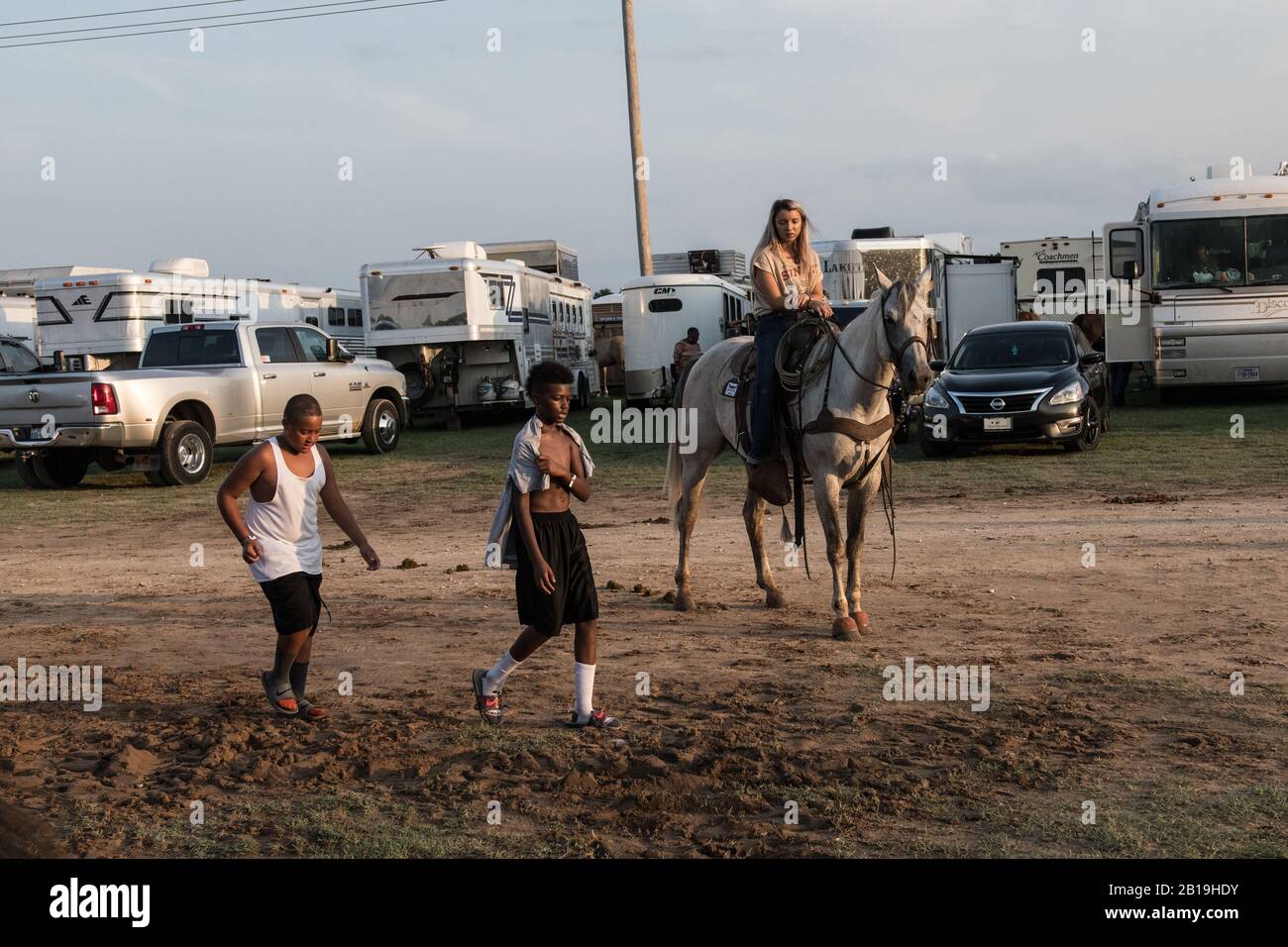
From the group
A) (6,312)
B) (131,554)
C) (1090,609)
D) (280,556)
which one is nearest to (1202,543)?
(1090,609)

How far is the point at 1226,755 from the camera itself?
5.51m

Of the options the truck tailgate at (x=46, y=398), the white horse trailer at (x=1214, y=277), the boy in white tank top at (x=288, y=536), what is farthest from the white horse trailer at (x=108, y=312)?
the boy in white tank top at (x=288, y=536)

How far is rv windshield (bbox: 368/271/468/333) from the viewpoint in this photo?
91.7 ft

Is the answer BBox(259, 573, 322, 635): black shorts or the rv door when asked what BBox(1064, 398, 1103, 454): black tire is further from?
BBox(259, 573, 322, 635): black shorts

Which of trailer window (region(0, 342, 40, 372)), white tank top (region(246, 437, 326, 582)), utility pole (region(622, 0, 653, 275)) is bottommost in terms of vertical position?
white tank top (region(246, 437, 326, 582))

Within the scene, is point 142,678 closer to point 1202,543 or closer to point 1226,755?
point 1226,755

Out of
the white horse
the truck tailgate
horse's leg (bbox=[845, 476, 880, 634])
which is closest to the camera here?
the white horse

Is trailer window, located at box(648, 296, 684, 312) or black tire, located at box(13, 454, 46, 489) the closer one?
black tire, located at box(13, 454, 46, 489)

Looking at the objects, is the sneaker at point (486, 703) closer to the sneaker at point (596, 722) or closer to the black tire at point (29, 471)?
the sneaker at point (596, 722)

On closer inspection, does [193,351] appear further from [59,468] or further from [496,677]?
[496,677]

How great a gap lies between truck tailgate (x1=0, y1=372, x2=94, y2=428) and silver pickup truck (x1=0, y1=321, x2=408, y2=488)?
0.04 ft

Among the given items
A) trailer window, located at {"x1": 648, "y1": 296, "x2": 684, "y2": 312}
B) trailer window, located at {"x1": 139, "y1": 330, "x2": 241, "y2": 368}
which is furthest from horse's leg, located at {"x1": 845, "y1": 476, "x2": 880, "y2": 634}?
trailer window, located at {"x1": 648, "y1": 296, "x2": 684, "y2": 312}

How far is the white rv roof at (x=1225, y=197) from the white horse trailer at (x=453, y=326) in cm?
1283

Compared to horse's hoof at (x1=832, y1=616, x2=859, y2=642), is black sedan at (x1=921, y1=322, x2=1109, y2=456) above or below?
above
